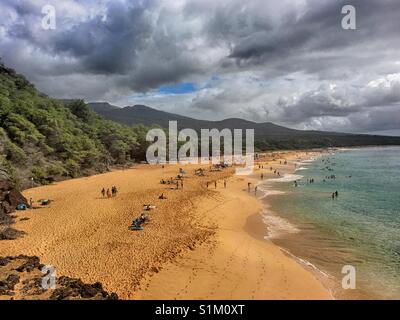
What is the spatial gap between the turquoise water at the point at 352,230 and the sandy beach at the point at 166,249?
236cm

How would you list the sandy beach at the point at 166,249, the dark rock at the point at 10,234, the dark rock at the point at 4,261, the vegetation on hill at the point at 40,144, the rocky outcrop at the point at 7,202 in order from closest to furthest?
the sandy beach at the point at 166,249, the dark rock at the point at 4,261, the dark rock at the point at 10,234, the rocky outcrop at the point at 7,202, the vegetation on hill at the point at 40,144

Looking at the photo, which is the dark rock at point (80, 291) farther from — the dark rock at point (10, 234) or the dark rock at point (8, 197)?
the dark rock at point (8, 197)

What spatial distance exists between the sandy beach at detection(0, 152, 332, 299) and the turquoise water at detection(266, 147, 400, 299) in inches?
93.1

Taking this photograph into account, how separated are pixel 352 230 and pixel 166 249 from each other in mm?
14774

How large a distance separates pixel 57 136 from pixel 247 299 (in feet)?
135

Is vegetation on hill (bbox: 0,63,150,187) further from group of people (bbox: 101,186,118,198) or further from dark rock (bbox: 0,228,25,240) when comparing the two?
dark rock (bbox: 0,228,25,240)

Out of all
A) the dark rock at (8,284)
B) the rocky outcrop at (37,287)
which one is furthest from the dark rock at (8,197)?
the dark rock at (8,284)

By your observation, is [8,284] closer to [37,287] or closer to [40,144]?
[37,287]

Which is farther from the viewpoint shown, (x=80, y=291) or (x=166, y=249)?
(x=166, y=249)

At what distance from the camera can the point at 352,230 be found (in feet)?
84.4

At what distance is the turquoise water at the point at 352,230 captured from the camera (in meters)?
17.8

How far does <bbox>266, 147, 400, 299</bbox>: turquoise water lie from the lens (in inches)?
699

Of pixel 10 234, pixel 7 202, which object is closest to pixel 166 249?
pixel 10 234

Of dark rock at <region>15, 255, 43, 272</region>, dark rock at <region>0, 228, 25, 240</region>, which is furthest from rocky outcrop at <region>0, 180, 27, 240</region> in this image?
dark rock at <region>15, 255, 43, 272</region>
